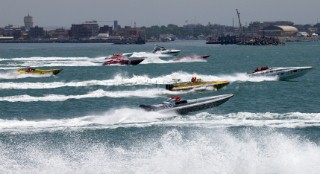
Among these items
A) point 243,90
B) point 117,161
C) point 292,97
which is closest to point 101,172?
point 117,161

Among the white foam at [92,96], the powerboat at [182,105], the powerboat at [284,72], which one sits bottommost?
the white foam at [92,96]

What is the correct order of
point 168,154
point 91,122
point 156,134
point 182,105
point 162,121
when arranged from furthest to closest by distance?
point 182,105 → point 162,121 → point 91,122 → point 156,134 → point 168,154

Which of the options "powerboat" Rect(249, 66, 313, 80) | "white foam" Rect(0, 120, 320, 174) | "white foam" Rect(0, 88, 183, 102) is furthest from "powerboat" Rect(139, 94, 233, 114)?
"powerboat" Rect(249, 66, 313, 80)

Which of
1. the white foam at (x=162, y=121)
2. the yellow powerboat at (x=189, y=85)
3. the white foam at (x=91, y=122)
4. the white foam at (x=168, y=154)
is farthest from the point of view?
the yellow powerboat at (x=189, y=85)

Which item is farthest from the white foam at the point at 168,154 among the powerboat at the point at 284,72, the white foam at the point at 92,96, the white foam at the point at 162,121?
the powerboat at the point at 284,72

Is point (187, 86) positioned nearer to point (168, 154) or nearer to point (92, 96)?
point (92, 96)

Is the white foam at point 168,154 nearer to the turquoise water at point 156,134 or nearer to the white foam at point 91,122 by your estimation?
the turquoise water at point 156,134

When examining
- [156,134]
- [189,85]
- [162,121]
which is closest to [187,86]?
[189,85]

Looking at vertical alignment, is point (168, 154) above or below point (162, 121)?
above

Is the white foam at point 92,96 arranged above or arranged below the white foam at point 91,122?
below

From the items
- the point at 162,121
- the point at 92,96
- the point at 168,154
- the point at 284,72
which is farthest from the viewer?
the point at 284,72

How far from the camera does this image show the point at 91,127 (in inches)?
1278

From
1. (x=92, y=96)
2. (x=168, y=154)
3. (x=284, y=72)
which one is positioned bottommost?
(x=92, y=96)

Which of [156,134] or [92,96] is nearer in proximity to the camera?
[156,134]
